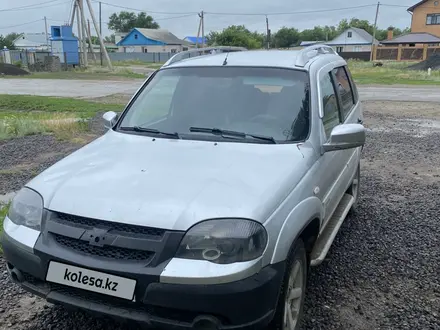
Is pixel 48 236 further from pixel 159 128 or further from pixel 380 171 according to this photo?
pixel 380 171

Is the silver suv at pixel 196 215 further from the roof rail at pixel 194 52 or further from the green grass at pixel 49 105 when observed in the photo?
the green grass at pixel 49 105

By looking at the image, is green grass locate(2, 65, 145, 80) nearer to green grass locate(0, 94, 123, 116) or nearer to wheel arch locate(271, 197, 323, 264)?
green grass locate(0, 94, 123, 116)

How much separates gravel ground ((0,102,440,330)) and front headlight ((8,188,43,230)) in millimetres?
832

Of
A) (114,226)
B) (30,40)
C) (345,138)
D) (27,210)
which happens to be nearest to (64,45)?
(27,210)

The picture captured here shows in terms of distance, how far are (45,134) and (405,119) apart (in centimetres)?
949

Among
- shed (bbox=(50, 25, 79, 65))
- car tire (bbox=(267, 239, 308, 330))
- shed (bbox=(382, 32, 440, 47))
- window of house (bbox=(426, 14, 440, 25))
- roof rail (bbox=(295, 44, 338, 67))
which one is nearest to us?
car tire (bbox=(267, 239, 308, 330))

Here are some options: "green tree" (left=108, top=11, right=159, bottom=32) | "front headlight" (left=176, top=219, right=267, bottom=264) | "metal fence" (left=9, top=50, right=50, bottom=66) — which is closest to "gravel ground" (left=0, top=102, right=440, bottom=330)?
"front headlight" (left=176, top=219, right=267, bottom=264)

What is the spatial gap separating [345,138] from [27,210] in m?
2.21

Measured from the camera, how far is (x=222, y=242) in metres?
2.20

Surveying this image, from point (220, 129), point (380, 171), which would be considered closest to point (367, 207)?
point (380, 171)

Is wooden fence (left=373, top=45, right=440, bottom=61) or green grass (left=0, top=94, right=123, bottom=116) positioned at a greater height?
wooden fence (left=373, top=45, right=440, bottom=61)

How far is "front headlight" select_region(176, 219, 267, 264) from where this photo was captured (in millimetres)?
2189

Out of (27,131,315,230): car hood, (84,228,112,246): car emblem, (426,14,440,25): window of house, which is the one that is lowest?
(84,228,112,246): car emblem

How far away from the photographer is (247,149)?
9.96 ft
